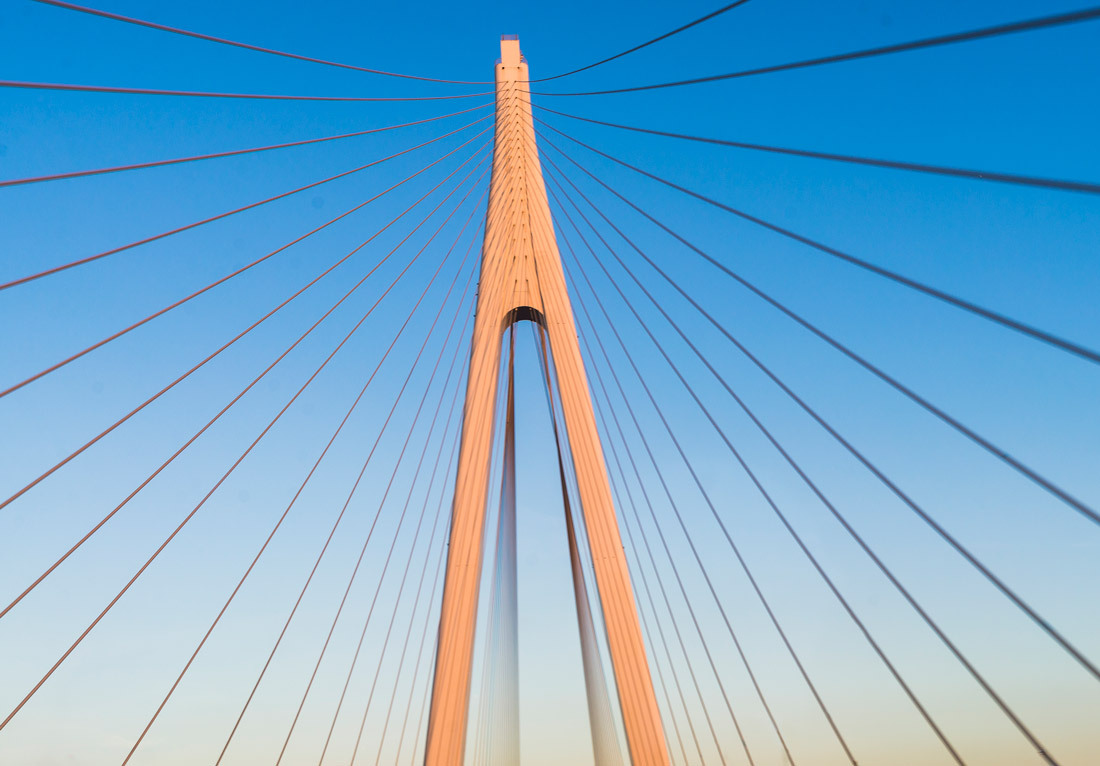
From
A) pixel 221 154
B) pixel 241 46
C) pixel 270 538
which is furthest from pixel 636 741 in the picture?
pixel 241 46

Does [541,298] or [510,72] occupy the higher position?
[510,72]

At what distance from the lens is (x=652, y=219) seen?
826cm

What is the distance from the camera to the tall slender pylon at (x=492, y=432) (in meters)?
7.00

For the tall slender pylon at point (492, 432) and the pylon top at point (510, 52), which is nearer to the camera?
the tall slender pylon at point (492, 432)

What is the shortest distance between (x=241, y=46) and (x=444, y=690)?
563 cm

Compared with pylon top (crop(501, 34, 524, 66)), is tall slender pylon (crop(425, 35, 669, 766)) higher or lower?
lower

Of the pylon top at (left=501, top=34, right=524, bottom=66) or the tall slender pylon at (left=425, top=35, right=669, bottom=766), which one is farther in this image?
the pylon top at (left=501, top=34, right=524, bottom=66)

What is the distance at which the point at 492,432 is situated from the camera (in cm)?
851

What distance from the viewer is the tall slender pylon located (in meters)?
7.00

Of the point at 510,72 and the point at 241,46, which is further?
the point at 510,72

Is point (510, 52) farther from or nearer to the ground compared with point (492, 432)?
farther from the ground

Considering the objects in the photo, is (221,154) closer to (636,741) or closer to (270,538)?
(270,538)

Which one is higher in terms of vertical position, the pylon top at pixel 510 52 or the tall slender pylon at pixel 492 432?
the pylon top at pixel 510 52

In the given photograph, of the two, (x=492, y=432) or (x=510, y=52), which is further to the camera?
(x=510, y=52)
